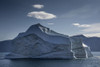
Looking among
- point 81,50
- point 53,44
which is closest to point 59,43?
point 53,44

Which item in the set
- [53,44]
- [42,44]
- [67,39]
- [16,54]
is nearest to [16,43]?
[16,54]

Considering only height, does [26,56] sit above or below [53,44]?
below

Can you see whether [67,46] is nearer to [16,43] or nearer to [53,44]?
[53,44]

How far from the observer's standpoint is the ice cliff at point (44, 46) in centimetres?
7429

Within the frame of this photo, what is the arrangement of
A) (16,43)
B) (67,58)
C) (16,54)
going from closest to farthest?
1. (67,58)
2. (16,54)
3. (16,43)

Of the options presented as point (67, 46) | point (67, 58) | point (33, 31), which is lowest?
point (67, 58)

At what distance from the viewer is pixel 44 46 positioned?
78188mm

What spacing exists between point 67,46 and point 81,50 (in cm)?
1132

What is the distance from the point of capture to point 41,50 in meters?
77.9

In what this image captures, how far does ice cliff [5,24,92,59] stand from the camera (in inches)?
2925

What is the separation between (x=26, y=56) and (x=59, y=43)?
15103 millimetres

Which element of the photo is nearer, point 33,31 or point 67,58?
point 67,58

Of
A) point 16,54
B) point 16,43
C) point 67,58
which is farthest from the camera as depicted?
point 16,43

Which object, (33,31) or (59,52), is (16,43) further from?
(59,52)
